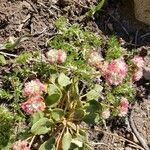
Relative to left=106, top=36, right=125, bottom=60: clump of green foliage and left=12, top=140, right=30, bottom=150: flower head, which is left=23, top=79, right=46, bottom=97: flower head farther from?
left=106, top=36, right=125, bottom=60: clump of green foliage

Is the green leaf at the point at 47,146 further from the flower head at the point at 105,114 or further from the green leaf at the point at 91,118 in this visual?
the flower head at the point at 105,114

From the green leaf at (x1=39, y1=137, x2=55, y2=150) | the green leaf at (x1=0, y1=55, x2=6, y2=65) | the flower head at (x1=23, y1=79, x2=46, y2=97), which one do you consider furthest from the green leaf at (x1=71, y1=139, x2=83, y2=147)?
the green leaf at (x1=0, y1=55, x2=6, y2=65)

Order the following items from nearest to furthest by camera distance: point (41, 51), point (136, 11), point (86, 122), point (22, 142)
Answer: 1. point (22, 142)
2. point (86, 122)
3. point (41, 51)
4. point (136, 11)

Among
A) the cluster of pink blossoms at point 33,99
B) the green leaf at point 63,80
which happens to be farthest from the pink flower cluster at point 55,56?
the cluster of pink blossoms at point 33,99

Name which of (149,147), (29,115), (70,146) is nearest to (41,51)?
(29,115)

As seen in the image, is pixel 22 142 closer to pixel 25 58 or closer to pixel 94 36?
pixel 25 58
